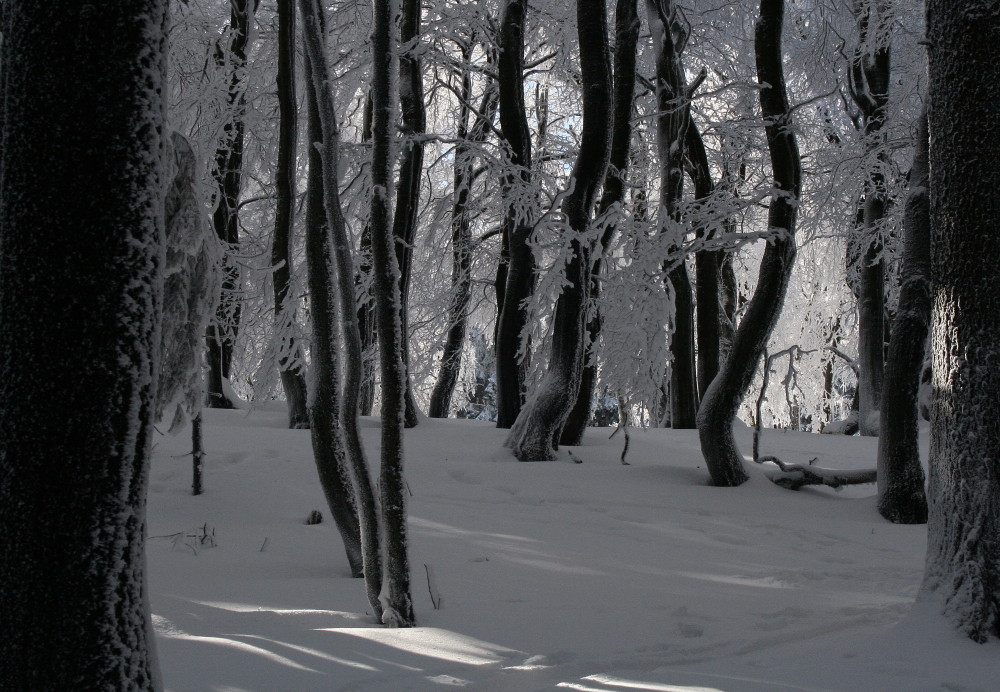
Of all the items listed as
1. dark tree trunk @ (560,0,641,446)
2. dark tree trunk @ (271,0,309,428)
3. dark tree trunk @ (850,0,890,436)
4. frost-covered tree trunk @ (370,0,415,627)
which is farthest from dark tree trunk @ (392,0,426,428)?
dark tree trunk @ (850,0,890,436)

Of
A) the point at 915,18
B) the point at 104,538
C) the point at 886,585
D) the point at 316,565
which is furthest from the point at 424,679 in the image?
the point at 915,18

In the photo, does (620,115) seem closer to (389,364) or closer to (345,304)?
(345,304)

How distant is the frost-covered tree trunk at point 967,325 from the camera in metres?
3.46

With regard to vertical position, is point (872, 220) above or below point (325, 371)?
above

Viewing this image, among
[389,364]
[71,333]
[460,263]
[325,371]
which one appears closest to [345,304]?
[389,364]

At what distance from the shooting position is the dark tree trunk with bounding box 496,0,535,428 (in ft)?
29.5

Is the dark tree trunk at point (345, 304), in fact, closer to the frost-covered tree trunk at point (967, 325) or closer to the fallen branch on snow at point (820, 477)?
the frost-covered tree trunk at point (967, 325)

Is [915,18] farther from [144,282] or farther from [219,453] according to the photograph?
[144,282]

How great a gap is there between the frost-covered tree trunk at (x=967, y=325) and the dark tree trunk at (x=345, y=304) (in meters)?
2.56

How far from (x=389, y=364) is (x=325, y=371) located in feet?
3.25

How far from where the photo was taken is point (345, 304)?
4098 mm

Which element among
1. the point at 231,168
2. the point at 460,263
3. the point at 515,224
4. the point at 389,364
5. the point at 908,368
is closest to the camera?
the point at 389,364

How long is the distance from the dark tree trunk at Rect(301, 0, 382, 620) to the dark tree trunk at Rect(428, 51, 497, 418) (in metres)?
6.85

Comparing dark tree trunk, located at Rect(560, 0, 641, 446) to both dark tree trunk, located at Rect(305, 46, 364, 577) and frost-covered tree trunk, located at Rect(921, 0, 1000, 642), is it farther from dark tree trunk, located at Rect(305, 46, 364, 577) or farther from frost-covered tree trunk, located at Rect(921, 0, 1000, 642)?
frost-covered tree trunk, located at Rect(921, 0, 1000, 642)
